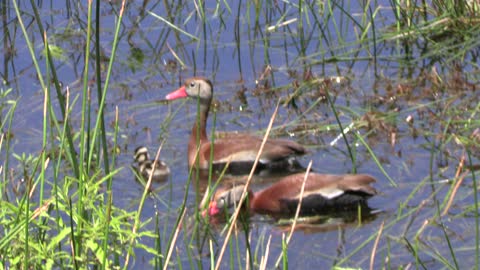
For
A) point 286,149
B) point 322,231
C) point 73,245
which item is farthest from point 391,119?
point 73,245

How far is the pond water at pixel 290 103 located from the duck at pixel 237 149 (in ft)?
0.40

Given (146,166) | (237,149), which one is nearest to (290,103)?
(237,149)

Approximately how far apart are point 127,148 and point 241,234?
153 centimetres

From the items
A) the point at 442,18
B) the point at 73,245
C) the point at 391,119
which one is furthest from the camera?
the point at 442,18

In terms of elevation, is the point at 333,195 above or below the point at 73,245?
below

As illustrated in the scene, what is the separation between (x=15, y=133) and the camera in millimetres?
8555

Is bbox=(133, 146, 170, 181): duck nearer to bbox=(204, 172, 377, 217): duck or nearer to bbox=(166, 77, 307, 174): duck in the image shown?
bbox=(166, 77, 307, 174): duck

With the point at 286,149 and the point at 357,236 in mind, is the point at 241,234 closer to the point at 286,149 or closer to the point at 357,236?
the point at 357,236

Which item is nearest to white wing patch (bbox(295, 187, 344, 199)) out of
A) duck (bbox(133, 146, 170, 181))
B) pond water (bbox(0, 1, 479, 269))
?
pond water (bbox(0, 1, 479, 269))

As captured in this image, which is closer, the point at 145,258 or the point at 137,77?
the point at 145,258

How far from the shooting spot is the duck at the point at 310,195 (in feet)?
24.6

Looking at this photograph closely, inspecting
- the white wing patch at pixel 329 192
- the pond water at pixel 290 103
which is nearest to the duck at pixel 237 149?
the pond water at pixel 290 103

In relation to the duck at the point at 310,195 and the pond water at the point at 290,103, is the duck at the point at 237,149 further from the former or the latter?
the duck at the point at 310,195

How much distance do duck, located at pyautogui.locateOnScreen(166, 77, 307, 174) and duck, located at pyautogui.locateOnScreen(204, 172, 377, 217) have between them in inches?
9.6
